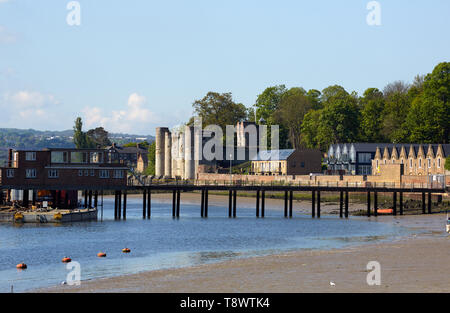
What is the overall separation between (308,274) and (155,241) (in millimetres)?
24927

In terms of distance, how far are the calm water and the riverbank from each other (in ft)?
11.0

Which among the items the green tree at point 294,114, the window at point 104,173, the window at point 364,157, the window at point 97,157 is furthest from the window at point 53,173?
the green tree at point 294,114

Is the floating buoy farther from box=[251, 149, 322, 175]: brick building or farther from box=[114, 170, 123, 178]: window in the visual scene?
box=[251, 149, 322, 175]: brick building

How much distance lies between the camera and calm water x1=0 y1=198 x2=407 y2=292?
45625mm

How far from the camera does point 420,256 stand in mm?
46438

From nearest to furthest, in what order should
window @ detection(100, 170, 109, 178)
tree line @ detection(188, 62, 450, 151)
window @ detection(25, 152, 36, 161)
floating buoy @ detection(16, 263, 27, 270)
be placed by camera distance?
floating buoy @ detection(16, 263, 27, 270)
window @ detection(25, 152, 36, 161)
window @ detection(100, 170, 109, 178)
tree line @ detection(188, 62, 450, 151)

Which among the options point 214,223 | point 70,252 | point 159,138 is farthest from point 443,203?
point 159,138

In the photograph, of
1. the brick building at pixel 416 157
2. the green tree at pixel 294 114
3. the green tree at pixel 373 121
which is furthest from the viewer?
the green tree at pixel 294 114

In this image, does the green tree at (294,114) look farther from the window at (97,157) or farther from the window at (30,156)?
the window at (30,156)

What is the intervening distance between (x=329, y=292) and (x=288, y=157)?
11082 cm

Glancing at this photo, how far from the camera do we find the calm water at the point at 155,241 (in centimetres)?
4562
